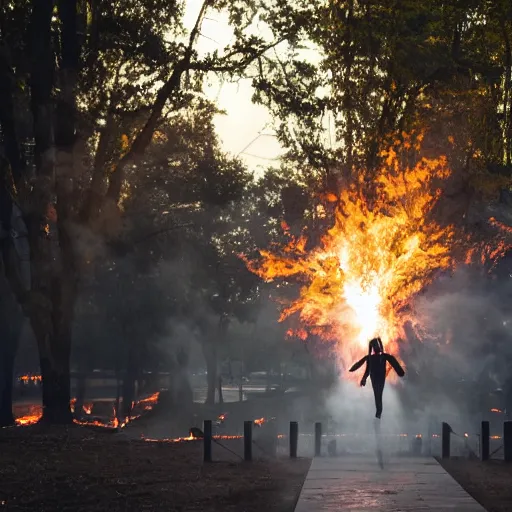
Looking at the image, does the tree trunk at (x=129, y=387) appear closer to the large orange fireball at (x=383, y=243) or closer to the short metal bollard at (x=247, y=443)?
the large orange fireball at (x=383, y=243)

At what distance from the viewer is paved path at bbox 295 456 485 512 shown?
1471 cm

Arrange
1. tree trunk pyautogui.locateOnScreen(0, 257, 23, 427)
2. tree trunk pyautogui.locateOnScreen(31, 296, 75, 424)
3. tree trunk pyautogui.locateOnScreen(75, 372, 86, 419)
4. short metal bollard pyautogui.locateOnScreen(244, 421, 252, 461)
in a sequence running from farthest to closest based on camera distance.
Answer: tree trunk pyautogui.locateOnScreen(75, 372, 86, 419)
tree trunk pyautogui.locateOnScreen(0, 257, 23, 427)
tree trunk pyautogui.locateOnScreen(31, 296, 75, 424)
short metal bollard pyautogui.locateOnScreen(244, 421, 252, 461)

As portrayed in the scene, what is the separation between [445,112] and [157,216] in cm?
1542

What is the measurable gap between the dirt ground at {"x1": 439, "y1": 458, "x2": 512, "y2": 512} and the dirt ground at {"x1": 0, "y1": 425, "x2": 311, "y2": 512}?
9.46 ft

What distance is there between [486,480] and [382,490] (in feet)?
12.0

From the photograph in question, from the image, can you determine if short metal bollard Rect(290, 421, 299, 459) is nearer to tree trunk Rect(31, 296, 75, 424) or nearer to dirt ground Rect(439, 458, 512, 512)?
dirt ground Rect(439, 458, 512, 512)

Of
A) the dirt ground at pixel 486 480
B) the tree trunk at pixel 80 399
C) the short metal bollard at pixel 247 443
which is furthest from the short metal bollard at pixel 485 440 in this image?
the tree trunk at pixel 80 399

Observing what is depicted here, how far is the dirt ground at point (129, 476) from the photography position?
15.9 metres

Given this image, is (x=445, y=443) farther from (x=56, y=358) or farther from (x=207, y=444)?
(x=56, y=358)

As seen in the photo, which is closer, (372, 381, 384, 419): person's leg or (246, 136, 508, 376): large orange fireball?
(372, 381, 384, 419): person's leg

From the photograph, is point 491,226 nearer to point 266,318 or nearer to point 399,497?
point 399,497

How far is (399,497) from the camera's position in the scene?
1577 centimetres

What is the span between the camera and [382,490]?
16.7m

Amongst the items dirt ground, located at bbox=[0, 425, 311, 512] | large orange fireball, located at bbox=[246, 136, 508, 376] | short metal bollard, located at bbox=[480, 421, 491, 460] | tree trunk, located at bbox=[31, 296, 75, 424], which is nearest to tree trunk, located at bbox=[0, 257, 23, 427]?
large orange fireball, located at bbox=[246, 136, 508, 376]
